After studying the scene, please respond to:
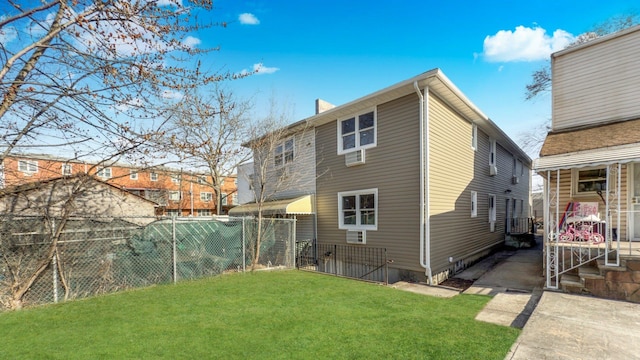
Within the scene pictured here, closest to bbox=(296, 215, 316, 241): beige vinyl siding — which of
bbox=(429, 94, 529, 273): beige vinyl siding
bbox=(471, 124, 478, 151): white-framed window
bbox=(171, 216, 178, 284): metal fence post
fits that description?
bbox=(429, 94, 529, 273): beige vinyl siding

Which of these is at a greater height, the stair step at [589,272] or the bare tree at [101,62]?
the bare tree at [101,62]

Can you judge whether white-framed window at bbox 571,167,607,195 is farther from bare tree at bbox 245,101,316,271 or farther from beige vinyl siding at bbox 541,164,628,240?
bare tree at bbox 245,101,316,271

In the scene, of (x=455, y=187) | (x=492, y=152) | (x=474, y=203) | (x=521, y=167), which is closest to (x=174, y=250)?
(x=455, y=187)

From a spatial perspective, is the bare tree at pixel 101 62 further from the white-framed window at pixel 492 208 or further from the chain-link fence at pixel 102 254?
the white-framed window at pixel 492 208

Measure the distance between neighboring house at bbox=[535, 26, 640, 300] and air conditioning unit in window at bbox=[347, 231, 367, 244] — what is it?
4.76m

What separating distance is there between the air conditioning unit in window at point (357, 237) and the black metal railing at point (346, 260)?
0.70ft

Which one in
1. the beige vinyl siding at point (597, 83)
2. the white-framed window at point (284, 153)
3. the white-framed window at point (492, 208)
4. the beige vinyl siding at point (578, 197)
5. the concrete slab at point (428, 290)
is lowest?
the concrete slab at point (428, 290)

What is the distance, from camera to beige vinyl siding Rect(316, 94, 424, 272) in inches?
325

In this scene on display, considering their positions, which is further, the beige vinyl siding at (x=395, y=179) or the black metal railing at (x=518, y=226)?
the black metal railing at (x=518, y=226)

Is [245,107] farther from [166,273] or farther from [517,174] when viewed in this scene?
[517,174]

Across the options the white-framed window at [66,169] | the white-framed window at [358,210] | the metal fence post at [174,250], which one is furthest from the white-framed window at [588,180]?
the white-framed window at [66,169]

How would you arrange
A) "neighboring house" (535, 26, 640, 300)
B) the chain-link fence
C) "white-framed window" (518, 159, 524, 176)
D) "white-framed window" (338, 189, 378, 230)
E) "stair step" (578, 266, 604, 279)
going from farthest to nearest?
"white-framed window" (518, 159, 524, 176)
"white-framed window" (338, 189, 378, 230)
"neighboring house" (535, 26, 640, 300)
"stair step" (578, 266, 604, 279)
the chain-link fence

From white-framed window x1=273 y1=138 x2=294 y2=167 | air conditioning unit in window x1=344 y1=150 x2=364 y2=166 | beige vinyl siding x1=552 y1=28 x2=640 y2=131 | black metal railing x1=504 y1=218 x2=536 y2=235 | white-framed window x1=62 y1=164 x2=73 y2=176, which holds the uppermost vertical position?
beige vinyl siding x1=552 y1=28 x2=640 y2=131

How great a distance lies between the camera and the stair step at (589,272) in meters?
5.43
